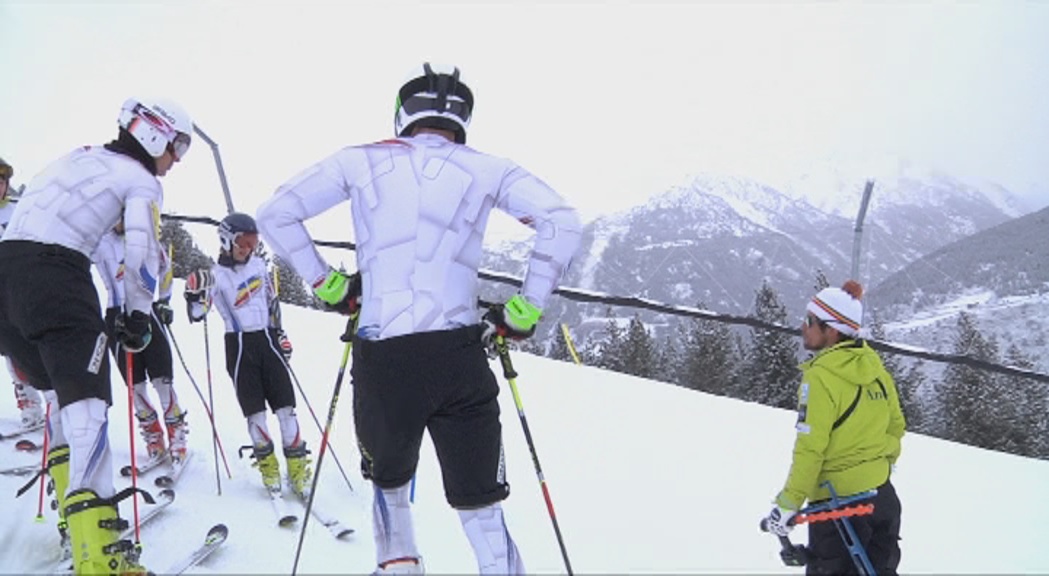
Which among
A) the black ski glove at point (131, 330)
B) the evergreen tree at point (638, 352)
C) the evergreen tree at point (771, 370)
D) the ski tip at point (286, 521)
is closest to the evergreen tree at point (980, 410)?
the evergreen tree at point (771, 370)

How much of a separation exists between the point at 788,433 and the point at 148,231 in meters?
6.54

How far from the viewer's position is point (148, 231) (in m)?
3.12

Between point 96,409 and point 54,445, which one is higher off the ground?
point 96,409

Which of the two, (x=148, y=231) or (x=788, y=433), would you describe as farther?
(x=788, y=433)

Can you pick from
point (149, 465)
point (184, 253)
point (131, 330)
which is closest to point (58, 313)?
point (131, 330)

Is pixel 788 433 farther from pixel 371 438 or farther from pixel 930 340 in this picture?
pixel 930 340

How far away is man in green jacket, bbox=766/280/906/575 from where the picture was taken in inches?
120

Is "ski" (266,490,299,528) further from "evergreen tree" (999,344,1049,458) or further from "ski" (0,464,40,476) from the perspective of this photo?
"evergreen tree" (999,344,1049,458)

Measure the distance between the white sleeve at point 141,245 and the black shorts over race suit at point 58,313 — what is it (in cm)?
20

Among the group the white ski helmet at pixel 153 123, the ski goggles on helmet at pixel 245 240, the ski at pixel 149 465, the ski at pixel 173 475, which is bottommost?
the ski at pixel 173 475

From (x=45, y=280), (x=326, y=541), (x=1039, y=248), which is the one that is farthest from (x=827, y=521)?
(x=1039, y=248)

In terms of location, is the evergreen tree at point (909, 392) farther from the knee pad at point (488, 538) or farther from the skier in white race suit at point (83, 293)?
the skier in white race suit at point (83, 293)

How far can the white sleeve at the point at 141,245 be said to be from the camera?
308 centimetres

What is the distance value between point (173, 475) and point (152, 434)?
433 mm
